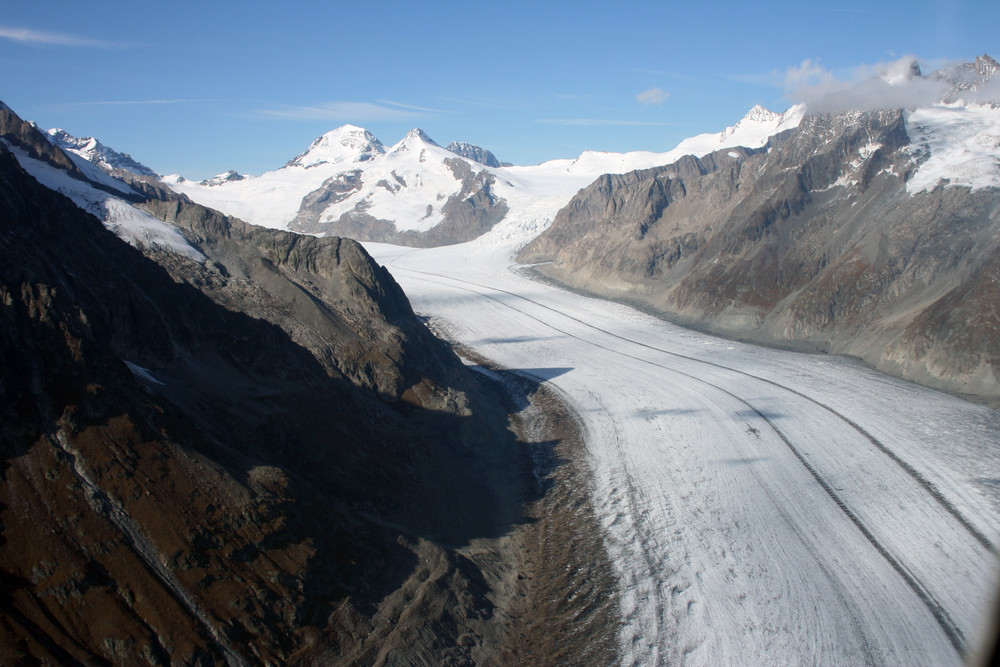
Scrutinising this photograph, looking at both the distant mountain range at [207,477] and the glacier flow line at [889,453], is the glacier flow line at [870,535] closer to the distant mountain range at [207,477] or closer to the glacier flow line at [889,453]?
the glacier flow line at [889,453]

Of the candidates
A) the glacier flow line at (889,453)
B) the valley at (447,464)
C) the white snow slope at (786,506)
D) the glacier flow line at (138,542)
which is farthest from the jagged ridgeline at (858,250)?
the glacier flow line at (138,542)

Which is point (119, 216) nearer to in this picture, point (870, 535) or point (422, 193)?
point (870, 535)

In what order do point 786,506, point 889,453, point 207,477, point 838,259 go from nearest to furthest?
1. point 207,477
2. point 786,506
3. point 889,453
4. point 838,259

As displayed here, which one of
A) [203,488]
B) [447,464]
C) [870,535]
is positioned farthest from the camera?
[447,464]

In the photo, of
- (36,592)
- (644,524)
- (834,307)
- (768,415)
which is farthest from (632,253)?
(36,592)

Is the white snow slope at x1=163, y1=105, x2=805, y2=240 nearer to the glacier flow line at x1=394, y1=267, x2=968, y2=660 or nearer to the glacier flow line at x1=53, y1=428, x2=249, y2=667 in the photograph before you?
the glacier flow line at x1=394, y1=267, x2=968, y2=660

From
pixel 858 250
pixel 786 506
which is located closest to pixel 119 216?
pixel 786 506

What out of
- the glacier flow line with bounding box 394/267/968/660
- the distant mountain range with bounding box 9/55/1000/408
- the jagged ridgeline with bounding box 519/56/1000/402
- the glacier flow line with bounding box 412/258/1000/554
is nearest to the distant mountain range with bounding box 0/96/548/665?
the distant mountain range with bounding box 9/55/1000/408
